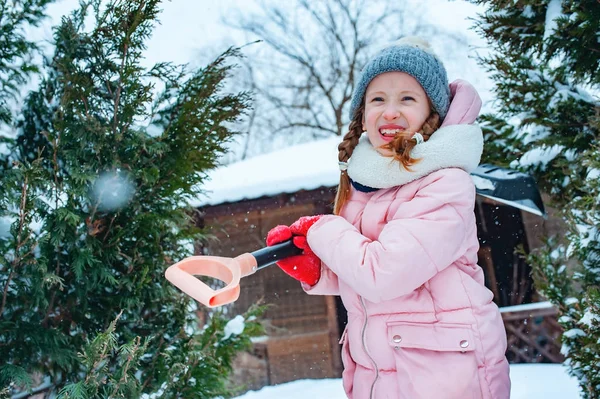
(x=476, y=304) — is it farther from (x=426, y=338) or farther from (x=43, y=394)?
(x=43, y=394)

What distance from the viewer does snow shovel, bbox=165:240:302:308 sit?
130cm

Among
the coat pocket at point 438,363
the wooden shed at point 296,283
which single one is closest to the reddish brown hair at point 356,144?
the coat pocket at point 438,363

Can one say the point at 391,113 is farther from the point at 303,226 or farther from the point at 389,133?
the point at 303,226

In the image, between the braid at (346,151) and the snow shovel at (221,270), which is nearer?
the snow shovel at (221,270)

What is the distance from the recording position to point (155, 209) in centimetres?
251

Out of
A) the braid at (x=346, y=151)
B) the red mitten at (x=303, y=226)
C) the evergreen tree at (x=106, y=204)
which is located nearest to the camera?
the red mitten at (x=303, y=226)

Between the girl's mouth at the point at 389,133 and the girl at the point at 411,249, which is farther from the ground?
the girl's mouth at the point at 389,133

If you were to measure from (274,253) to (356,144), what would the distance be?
572mm

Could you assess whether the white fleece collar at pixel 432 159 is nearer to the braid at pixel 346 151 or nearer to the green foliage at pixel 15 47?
the braid at pixel 346 151

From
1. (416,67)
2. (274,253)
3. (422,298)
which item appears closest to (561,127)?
(416,67)

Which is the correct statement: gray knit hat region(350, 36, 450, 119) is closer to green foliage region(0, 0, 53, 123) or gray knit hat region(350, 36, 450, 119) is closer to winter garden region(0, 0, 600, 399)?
winter garden region(0, 0, 600, 399)

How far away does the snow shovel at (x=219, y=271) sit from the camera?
51.4 inches

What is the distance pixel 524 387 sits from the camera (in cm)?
488

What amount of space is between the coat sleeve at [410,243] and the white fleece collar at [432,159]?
0.12 ft
